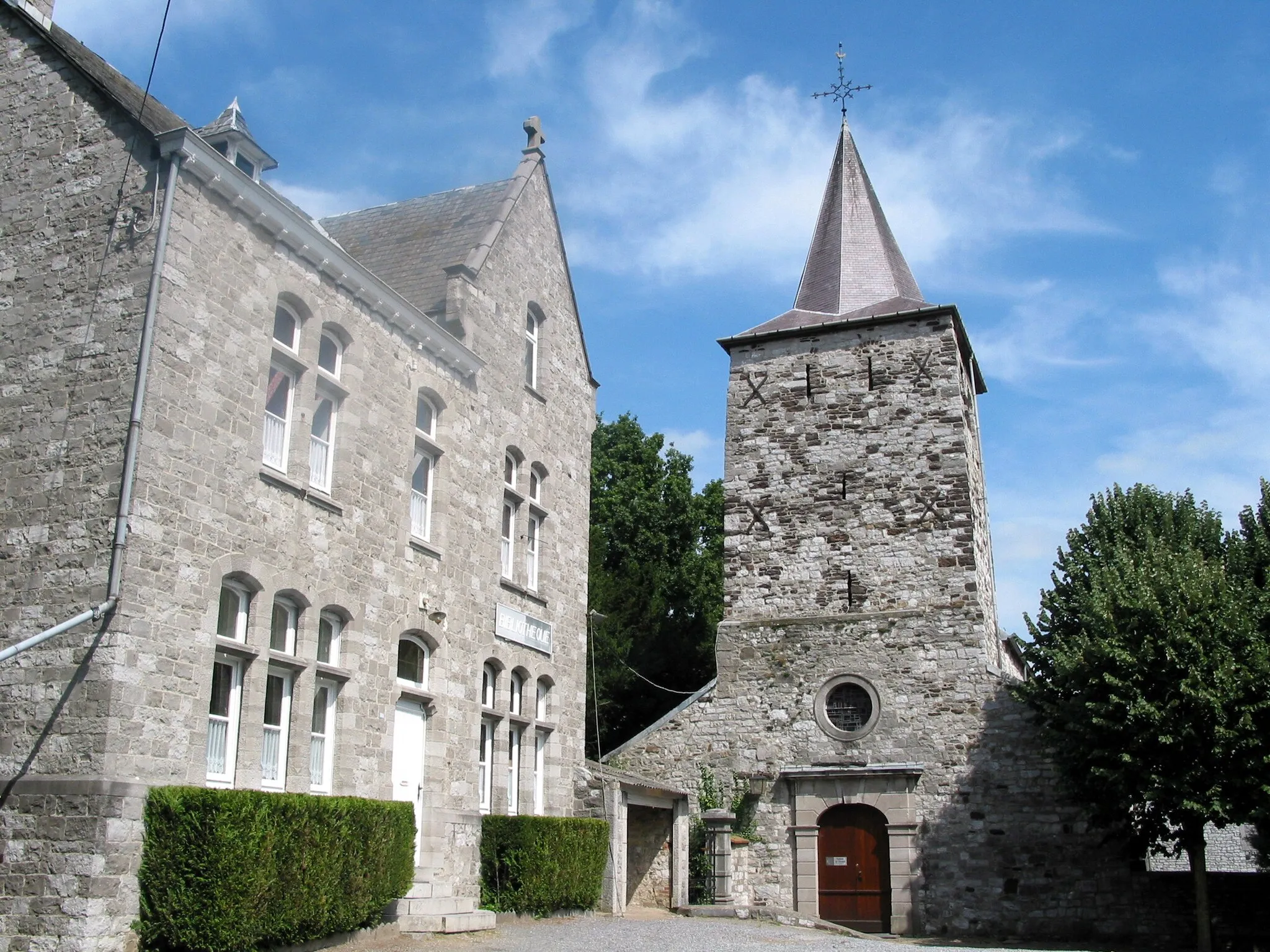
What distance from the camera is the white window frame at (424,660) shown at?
1332 cm

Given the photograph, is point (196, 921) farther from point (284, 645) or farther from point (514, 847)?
point (514, 847)

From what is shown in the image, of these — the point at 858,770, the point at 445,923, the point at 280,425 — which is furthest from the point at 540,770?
the point at 280,425

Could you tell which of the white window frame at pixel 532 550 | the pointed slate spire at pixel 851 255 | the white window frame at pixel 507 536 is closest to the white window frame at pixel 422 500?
the white window frame at pixel 507 536

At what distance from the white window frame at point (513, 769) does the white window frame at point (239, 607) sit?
17.5ft

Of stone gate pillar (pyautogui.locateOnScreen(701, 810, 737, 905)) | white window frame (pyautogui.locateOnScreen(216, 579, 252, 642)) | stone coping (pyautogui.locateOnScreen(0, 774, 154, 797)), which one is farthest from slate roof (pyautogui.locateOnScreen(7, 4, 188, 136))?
stone gate pillar (pyautogui.locateOnScreen(701, 810, 737, 905))

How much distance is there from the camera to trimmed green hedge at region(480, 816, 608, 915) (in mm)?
14258

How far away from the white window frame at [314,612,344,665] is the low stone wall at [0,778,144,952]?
2.90 m

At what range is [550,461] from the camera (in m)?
17.5

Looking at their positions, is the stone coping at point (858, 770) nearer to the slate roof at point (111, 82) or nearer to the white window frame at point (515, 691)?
the white window frame at point (515, 691)

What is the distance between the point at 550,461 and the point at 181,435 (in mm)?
7734

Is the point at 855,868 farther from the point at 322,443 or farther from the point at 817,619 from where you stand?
the point at 322,443

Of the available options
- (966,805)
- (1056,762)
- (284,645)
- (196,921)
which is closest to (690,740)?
(966,805)

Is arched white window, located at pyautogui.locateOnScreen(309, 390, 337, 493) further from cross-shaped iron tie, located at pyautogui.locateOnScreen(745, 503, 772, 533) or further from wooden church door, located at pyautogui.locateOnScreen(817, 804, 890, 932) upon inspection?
wooden church door, located at pyautogui.locateOnScreen(817, 804, 890, 932)

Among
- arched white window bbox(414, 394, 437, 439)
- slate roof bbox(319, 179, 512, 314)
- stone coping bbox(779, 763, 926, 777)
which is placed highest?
slate roof bbox(319, 179, 512, 314)
